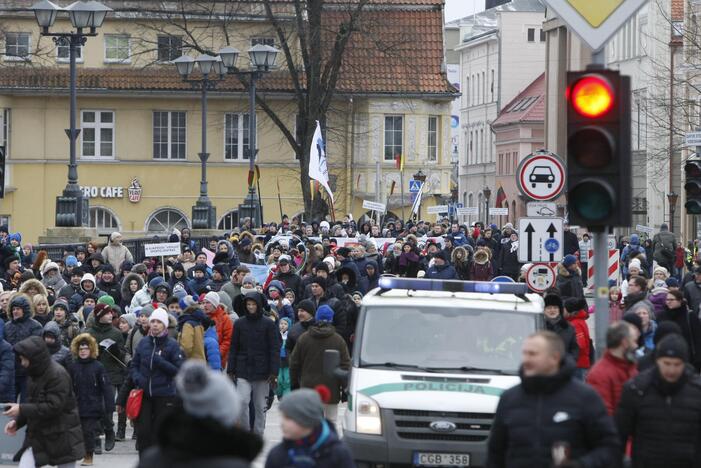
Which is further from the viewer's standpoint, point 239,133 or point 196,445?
point 239,133

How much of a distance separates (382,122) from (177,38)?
33.5 feet

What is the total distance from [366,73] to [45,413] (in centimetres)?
5513

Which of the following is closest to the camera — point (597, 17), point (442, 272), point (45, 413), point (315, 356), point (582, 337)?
point (597, 17)

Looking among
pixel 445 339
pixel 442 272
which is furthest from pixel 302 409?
pixel 442 272

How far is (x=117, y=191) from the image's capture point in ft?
219

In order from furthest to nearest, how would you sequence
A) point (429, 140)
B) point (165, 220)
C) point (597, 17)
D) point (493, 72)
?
point (493, 72), point (429, 140), point (165, 220), point (597, 17)

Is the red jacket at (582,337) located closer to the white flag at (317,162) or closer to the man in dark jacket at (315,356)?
the man in dark jacket at (315,356)

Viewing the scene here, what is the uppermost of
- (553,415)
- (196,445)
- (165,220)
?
(165,220)

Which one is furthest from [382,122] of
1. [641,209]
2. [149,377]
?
[149,377]

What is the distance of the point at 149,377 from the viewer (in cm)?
1576

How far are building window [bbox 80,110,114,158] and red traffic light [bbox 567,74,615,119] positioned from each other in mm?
57786

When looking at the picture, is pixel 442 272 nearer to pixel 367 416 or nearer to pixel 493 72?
pixel 367 416

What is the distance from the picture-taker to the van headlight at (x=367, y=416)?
13531 millimetres

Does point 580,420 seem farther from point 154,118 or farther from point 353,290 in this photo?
point 154,118
